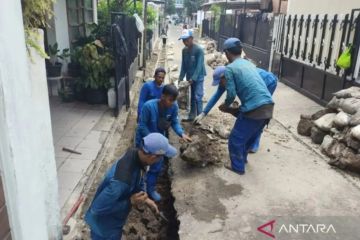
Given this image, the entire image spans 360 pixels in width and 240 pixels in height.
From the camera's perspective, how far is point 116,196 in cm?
245

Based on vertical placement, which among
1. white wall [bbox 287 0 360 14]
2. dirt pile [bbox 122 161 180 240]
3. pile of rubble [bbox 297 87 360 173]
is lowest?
dirt pile [bbox 122 161 180 240]

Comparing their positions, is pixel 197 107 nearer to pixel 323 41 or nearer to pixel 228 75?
pixel 228 75

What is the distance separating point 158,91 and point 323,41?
5515 mm

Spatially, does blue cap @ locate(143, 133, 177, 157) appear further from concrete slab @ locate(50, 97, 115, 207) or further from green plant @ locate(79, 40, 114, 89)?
green plant @ locate(79, 40, 114, 89)

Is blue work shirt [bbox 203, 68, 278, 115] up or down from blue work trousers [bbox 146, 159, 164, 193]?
up

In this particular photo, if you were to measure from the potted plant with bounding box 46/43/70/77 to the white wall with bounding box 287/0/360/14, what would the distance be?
650cm

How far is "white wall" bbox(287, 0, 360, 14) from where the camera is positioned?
7.76m

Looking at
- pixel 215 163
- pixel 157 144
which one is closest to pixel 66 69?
pixel 215 163

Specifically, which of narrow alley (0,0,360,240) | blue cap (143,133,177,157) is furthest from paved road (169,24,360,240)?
blue cap (143,133,177,157)

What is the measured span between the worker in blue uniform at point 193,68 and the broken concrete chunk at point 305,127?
1.94m

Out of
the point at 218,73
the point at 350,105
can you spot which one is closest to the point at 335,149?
the point at 350,105

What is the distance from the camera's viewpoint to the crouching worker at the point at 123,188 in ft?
8.08

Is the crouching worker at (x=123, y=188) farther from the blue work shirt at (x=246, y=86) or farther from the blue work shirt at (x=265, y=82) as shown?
the blue work shirt at (x=265, y=82)

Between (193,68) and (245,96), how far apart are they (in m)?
2.37
